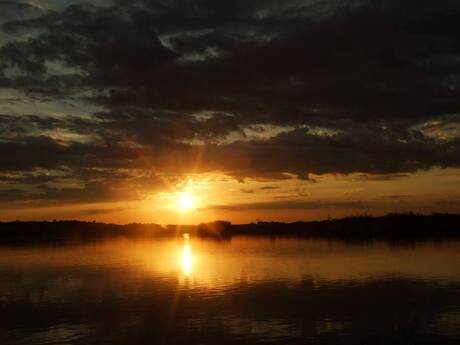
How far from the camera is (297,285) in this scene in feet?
178

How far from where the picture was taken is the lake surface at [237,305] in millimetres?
32781

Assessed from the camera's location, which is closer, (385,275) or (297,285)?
(297,285)

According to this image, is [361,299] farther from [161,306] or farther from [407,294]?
[161,306]

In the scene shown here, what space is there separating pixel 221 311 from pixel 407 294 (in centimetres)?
1697

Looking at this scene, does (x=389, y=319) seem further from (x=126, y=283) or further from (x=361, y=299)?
(x=126, y=283)

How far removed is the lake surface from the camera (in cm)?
3278

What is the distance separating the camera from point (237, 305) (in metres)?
42.5

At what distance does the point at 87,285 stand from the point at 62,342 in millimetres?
26644

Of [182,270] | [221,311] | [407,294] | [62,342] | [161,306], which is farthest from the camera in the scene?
[182,270]

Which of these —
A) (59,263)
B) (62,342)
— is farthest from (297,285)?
(59,263)

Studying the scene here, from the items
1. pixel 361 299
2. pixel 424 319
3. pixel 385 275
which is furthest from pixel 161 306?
pixel 385 275

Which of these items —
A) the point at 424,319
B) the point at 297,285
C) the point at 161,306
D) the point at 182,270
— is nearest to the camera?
the point at 424,319

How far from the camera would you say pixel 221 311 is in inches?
1574

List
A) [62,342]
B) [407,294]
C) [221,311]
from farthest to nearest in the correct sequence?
[407,294], [221,311], [62,342]
